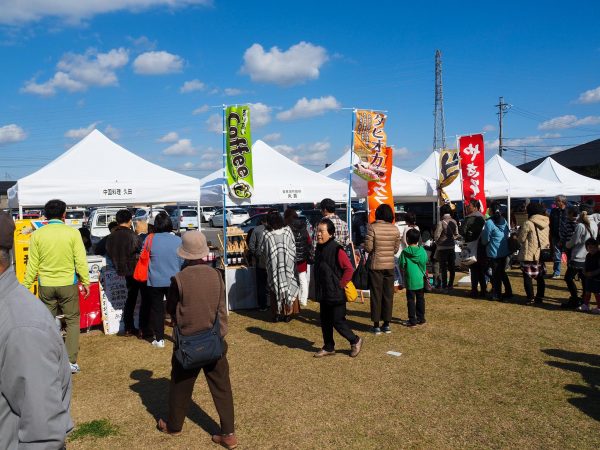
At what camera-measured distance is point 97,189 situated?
775cm

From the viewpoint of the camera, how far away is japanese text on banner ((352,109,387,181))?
9.51m

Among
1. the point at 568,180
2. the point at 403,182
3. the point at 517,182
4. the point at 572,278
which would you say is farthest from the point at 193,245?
the point at 568,180

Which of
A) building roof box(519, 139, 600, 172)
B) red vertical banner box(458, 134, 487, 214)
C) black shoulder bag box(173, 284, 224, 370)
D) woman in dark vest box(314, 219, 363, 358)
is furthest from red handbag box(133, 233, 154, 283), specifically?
building roof box(519, 139, 600, 172)

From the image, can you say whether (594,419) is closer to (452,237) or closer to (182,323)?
(182,323)

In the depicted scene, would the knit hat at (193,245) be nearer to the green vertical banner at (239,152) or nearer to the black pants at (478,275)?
the green vertical banner at (239,152)

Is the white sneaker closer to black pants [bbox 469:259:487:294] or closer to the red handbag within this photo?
the red handbag

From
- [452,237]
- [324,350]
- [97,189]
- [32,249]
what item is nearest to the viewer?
[32,249]

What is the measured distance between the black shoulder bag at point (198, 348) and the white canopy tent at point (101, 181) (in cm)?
500

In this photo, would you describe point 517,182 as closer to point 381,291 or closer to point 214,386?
point 381,291

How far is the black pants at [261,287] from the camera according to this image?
314 inches

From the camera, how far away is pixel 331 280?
524 cm

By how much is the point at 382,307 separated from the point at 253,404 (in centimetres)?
262

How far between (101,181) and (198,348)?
17.8 ft

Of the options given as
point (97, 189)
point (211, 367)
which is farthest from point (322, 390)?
point (97, 189)
